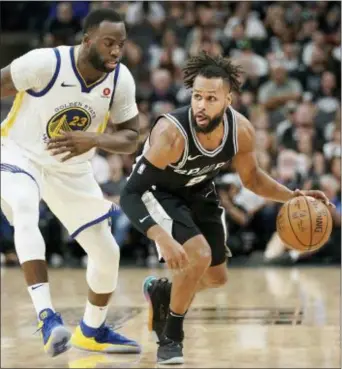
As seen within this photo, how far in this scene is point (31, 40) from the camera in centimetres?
1634

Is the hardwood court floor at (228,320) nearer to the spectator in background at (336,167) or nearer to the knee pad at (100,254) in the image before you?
the knee pad at (100,254)

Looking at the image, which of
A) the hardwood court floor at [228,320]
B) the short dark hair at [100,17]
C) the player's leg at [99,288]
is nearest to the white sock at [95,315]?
the player's leg at [99,288]

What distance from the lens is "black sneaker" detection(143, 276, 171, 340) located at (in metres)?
7.27

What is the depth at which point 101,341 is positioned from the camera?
282 inches

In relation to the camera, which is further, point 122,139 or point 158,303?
point 158,303

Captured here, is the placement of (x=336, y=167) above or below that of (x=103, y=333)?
above

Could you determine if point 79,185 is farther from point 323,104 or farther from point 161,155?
point 323,104

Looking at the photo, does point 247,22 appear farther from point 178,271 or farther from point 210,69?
point 178,271

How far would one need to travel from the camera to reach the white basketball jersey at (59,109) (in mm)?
6387

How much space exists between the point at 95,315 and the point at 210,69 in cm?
201

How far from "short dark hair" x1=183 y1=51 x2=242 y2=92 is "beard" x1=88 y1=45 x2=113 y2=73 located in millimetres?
520

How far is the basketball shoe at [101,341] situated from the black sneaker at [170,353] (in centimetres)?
70

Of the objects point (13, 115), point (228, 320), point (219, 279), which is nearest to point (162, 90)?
point (228, 320)

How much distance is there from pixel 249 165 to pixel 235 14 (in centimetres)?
939
